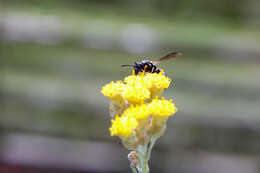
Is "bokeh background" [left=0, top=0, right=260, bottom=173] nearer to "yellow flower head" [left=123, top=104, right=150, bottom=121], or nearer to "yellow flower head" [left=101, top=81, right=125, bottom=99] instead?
"yellow flower head" [left=101, top=81, right=125, bottom=99]

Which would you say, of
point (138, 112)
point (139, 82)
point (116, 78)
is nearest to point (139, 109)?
point (138, 112)

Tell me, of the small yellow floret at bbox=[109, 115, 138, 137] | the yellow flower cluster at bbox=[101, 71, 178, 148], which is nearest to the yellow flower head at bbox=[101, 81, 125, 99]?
the yellow flower cluster at bbox=[101, 71, 178, 148]

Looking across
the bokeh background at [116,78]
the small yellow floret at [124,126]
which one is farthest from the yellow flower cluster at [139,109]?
the bokeh background at [116,78]

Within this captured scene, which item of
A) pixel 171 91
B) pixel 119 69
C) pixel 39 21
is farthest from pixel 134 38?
pixel 39 21

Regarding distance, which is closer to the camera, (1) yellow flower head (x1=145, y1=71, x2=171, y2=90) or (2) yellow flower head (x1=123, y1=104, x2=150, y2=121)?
(2) yellow flower head (x1=123, y1=104, x2=150, y2=121)

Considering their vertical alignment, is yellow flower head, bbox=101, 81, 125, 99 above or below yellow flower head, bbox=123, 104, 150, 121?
above

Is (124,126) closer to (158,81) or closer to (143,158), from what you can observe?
Answer: (143,158)

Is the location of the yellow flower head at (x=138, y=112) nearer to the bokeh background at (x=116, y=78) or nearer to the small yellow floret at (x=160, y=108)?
the small yellow floret at (x=160, y=108)

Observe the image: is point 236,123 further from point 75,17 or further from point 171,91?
point 75,17
